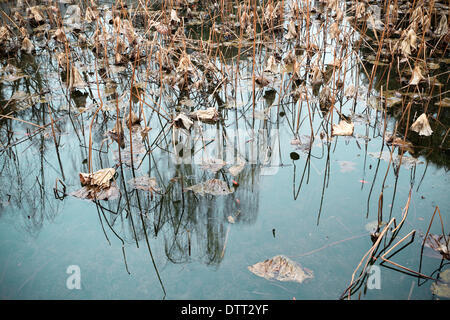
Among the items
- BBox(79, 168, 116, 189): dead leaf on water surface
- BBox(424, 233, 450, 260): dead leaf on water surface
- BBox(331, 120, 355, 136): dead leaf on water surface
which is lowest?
BBox(424, 233, 450, 260): dead leaf on water surface

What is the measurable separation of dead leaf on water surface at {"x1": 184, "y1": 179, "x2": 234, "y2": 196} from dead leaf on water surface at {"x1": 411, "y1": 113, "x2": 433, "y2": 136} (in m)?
0.91

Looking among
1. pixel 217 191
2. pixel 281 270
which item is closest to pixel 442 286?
pixel 281 270

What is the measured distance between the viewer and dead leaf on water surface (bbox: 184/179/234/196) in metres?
1.54

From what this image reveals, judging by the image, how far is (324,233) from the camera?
1348mm

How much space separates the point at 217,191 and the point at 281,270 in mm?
452

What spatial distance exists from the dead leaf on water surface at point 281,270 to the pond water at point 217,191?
0.8 inches

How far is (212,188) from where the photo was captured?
1.55 metres

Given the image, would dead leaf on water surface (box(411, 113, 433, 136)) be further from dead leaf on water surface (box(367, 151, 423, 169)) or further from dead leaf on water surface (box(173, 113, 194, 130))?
dead leaf on water surface (box(173, 113, 194, 130))

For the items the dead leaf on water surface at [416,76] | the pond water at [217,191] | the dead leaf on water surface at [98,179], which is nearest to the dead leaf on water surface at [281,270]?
the pond water at [217,191]

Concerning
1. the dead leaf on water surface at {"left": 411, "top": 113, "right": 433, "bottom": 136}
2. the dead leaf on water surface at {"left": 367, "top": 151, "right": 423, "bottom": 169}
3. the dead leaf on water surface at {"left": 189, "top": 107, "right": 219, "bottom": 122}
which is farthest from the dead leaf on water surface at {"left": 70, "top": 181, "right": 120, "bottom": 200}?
the dead leaf on water surface at {"left": 411, "top": 113, "right": 433, "bottom": 136}

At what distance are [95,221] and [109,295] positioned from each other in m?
0.36

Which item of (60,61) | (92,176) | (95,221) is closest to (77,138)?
(92,176)

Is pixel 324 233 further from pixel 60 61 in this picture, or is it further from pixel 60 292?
pixel 60 61

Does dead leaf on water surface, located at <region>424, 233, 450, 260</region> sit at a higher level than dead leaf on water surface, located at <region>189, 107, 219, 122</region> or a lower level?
lower
